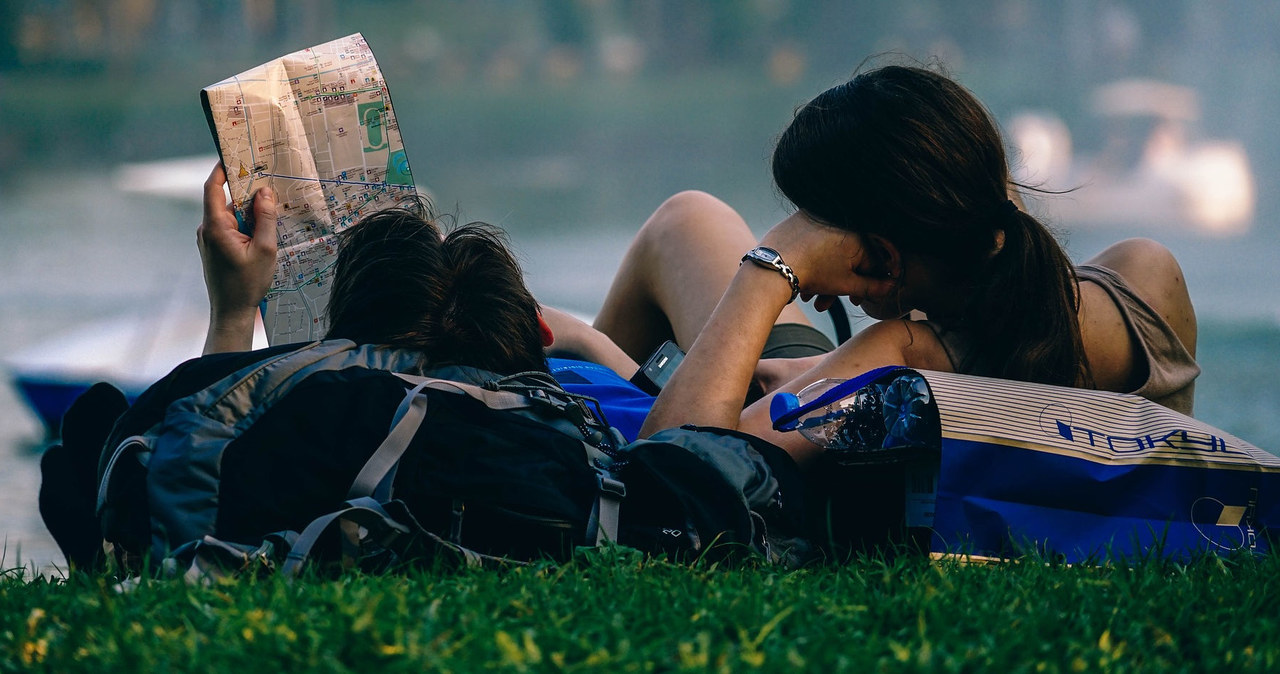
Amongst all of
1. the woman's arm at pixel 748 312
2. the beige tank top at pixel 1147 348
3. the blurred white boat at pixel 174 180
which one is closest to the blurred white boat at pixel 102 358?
the blurred white boat at pixel 174 180

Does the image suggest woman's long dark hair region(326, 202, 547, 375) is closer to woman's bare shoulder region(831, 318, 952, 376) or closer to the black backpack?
the black backpack

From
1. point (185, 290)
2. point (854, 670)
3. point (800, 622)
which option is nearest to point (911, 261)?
point (800, 622)

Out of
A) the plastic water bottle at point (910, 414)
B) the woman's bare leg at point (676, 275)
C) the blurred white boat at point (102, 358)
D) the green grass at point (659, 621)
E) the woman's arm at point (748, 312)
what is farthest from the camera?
the blurred white boat at point (102, 358)

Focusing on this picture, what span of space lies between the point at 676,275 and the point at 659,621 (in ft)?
5.48

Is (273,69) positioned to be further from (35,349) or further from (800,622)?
(35,349)

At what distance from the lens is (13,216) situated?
20406mm

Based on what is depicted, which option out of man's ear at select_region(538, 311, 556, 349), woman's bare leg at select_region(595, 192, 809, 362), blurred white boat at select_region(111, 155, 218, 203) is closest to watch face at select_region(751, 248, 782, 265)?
man's ear at select_region(538, 311, 556, 349)

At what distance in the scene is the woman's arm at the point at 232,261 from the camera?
2324 millimetres

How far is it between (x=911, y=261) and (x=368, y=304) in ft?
3.58

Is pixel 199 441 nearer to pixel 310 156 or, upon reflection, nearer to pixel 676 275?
pixel 310 156

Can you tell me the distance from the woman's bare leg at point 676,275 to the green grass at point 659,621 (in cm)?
130

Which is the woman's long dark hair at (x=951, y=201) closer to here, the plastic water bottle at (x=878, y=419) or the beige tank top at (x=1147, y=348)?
the beige tank top at (x=1147, y=348)

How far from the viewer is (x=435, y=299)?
83.6 inches

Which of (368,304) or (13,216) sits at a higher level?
A: (368,304)
